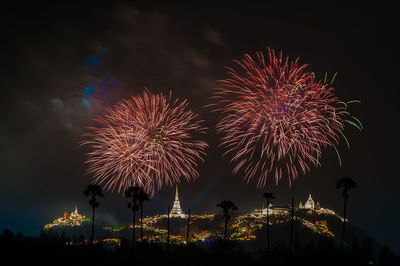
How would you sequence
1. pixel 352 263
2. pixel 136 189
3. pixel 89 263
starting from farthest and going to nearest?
1. pixel 136 189
2. pixel 89 263
3. pixel 352 263

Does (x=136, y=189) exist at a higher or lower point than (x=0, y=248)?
higher

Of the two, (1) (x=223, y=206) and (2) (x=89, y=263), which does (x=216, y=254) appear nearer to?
(2) (x=89, y=263)

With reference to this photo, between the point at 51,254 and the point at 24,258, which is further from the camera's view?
the point at 51,254

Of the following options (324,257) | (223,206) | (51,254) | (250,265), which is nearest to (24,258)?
(51,254)

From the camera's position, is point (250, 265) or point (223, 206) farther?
point (223, 206)

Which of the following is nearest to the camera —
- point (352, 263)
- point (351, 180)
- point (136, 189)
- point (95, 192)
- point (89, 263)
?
point (352, 263)

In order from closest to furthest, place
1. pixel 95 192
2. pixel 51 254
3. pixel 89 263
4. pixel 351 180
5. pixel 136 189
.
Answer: pixel 89 263
pixel 51 254
pixel 351 180
pixel 95 192
pixel 136 189

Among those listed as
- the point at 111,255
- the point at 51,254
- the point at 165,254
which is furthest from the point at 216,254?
the point at 51,254

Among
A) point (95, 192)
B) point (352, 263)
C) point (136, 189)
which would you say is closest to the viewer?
point (352, 263)

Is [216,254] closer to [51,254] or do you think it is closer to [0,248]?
[51,254]
